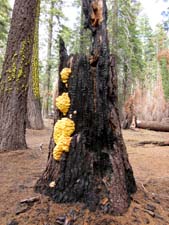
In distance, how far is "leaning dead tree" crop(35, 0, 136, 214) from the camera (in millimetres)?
2250

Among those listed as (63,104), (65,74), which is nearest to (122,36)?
(65,74)

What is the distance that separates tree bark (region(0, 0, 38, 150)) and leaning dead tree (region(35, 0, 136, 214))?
257cm

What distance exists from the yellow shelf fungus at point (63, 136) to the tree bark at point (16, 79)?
267 cm

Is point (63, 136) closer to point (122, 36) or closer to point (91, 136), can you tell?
point (91, 136)

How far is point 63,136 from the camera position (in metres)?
2.39

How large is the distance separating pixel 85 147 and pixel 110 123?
32cm

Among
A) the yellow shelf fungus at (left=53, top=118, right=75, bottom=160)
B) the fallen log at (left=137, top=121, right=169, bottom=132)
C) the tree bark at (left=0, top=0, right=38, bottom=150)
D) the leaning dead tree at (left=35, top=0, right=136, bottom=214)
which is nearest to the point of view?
the leaning dead tree at (left=35, top=0, right=136, bottom=214)

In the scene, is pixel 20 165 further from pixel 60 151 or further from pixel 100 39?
pixel 100 39

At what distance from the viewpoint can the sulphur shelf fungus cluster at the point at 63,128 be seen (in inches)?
93.3

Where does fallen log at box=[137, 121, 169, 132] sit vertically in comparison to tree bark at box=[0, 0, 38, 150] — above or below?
below

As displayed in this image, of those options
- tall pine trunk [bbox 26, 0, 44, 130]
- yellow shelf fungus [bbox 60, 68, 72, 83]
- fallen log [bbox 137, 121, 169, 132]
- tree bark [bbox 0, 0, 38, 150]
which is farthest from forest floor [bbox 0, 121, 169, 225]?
fallen log [bbox 137, 121, 169, 132]

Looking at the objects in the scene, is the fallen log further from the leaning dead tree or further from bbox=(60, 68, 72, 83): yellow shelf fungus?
bbox=(60, 68, 72, 83): yellow shelf fungus

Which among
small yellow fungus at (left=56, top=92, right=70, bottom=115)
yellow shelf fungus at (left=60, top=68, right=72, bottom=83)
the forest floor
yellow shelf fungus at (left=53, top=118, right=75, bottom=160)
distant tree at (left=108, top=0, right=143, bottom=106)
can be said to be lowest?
the forest floor

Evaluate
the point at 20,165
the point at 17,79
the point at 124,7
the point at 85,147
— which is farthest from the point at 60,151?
the point at 124,7
